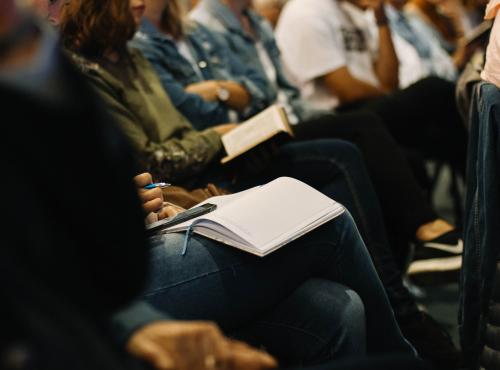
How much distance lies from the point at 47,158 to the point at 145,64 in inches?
64.1

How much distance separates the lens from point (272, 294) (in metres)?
1.50

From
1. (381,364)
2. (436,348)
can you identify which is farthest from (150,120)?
(381,364)

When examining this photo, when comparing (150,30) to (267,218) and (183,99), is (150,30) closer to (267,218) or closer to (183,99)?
(183,99)

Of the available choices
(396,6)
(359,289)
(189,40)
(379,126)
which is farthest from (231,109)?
(396,6)

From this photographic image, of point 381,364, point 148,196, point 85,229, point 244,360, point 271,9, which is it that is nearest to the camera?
point 85,229

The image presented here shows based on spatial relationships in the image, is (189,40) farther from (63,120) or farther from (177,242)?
(63,120)

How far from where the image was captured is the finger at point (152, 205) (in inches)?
65.2

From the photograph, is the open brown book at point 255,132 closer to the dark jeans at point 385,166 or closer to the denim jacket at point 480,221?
the dark jeans at point 385,166

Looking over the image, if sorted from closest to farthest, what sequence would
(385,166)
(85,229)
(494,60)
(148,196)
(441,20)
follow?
(85,229), (148,196), (494,60), (385,166), (441,20)

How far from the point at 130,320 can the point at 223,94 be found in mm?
1768

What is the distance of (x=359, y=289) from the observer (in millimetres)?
1621

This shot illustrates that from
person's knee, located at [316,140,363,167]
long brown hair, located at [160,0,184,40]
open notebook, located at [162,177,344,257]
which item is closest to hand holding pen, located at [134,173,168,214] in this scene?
open notebook, located at [162,177,344,257]

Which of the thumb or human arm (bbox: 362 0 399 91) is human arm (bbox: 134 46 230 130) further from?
the thumb

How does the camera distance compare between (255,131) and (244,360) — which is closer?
(244,360)
